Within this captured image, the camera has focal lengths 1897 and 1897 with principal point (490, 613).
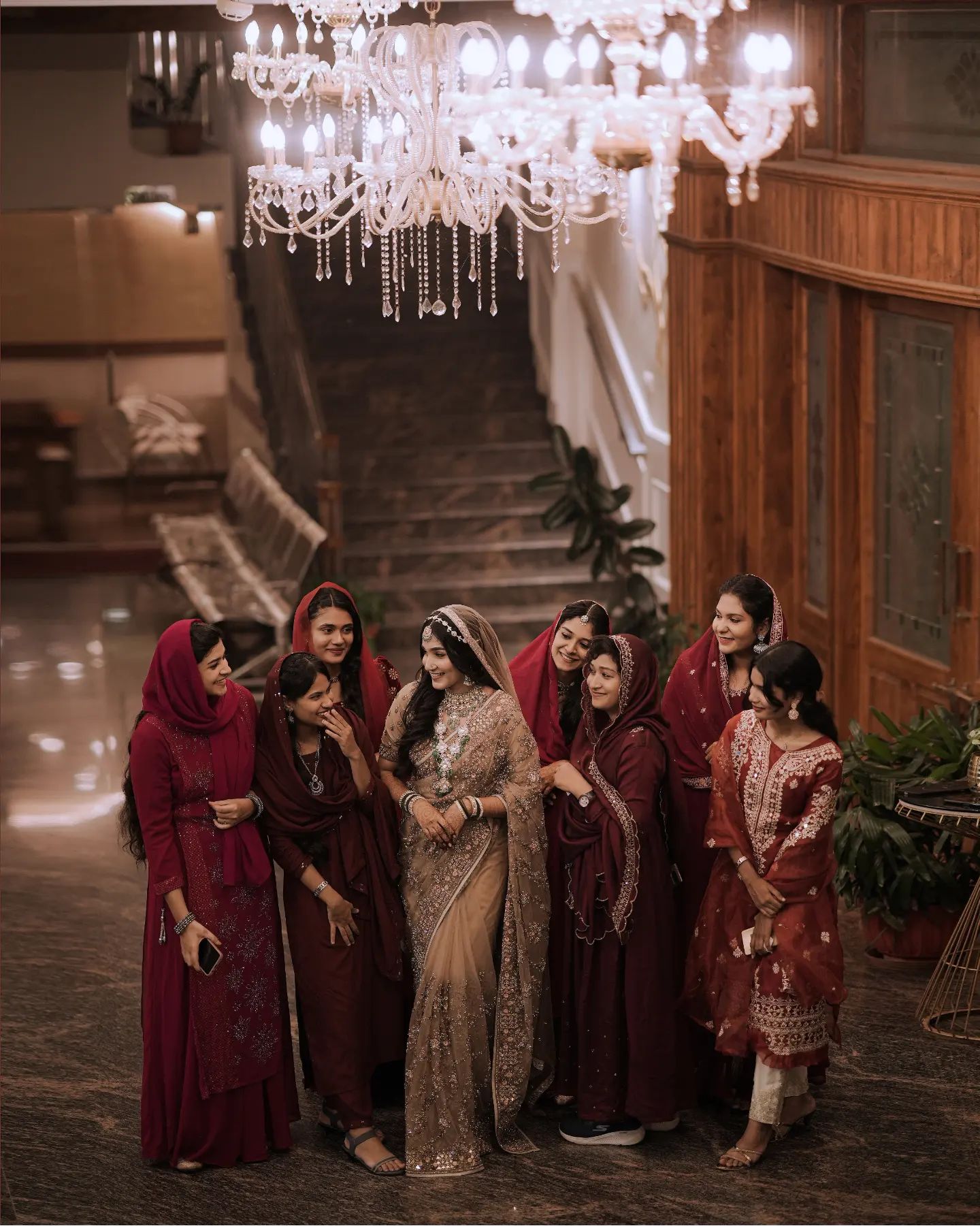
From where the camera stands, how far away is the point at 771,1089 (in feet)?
15.7

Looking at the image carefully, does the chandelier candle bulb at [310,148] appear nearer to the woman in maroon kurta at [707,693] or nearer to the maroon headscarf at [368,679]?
the maroon headscarf at [368,679]

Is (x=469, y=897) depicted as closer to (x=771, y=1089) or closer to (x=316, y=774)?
(x=316, y=774)

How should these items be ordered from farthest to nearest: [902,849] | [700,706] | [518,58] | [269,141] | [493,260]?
1. [902,849]
2. [269,141]
3. [700,706]
4. [493,260]
5. [518,58]

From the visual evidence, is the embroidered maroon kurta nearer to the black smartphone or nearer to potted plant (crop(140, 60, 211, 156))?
the black smartphone

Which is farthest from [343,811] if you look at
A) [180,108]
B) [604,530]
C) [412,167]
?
[180,108]

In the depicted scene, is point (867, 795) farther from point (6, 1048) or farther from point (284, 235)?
point (284, 235)

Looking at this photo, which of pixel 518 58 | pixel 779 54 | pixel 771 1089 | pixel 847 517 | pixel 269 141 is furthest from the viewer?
pixel 847 517

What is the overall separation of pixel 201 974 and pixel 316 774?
1.90ft

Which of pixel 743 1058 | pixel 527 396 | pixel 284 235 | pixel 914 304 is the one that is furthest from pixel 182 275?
pixel 743 1058

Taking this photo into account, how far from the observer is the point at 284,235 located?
1086 centimetres

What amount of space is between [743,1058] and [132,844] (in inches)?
69.7

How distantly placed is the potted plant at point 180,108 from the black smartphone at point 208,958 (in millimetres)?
6218

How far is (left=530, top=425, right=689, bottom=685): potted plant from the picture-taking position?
983 centimetres

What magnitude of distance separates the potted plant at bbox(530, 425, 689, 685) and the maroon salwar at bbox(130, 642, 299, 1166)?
4.75m
